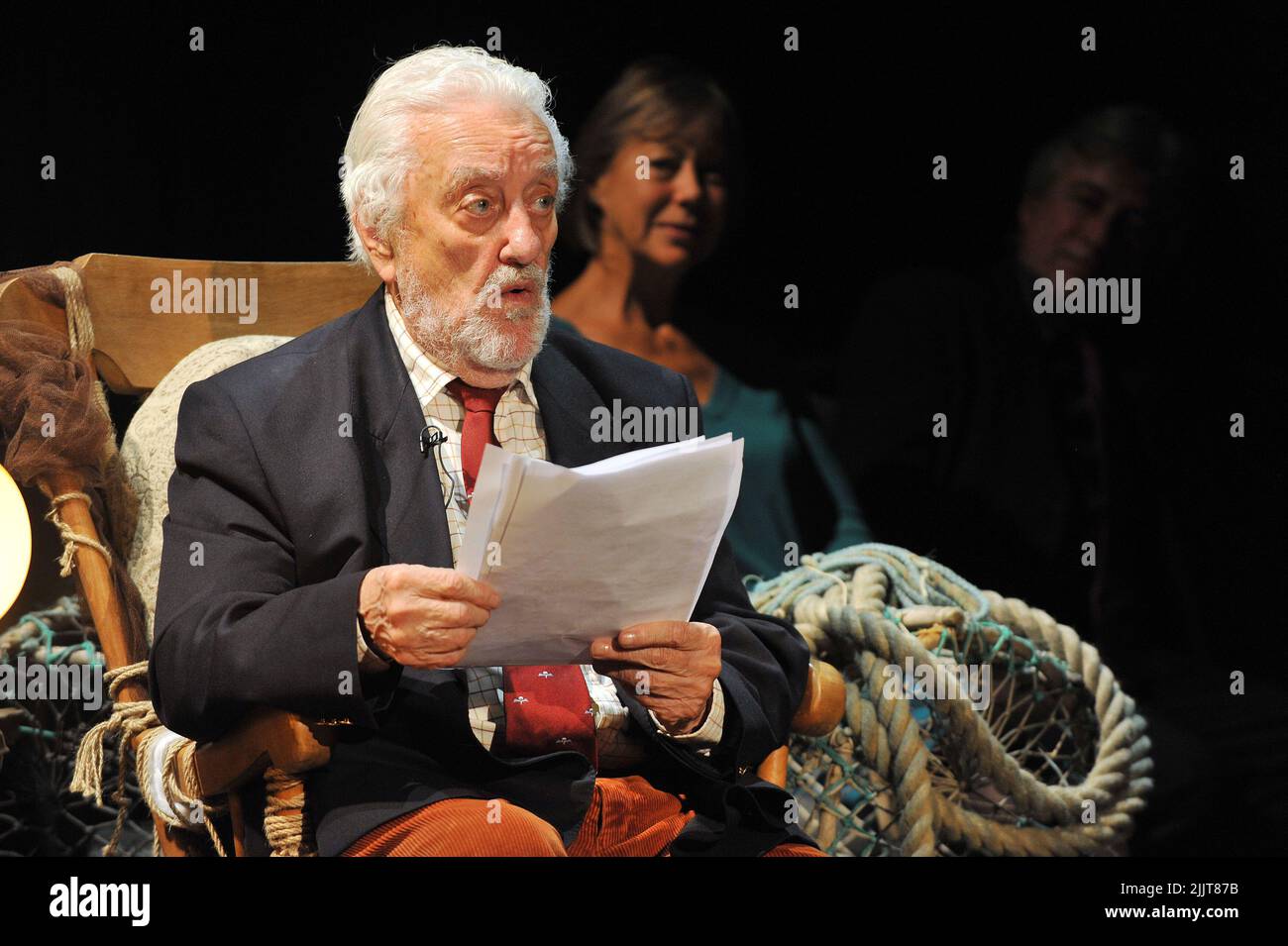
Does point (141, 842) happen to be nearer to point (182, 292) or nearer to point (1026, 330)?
point (182, 292)

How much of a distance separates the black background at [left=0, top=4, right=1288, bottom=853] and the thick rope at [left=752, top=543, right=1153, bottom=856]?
518 mm

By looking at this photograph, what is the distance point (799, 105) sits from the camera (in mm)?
3527

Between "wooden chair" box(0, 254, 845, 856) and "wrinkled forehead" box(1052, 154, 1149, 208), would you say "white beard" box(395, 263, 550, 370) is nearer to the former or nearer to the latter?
"wooden chair" box(0, 254, 845, 856)

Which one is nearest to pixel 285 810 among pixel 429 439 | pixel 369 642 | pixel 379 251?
pixel 369 642

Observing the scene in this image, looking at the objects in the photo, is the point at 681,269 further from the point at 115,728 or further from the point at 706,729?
the point at 115,728

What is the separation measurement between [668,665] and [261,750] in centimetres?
61

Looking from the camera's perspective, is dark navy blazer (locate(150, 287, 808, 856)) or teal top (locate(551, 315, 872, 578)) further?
teal top (locate(551, 315, 872, 578))

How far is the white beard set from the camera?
247 centimetres

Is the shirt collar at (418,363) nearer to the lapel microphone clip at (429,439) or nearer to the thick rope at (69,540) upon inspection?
the lapel microphone clip at (429,439)

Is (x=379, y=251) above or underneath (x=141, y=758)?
above

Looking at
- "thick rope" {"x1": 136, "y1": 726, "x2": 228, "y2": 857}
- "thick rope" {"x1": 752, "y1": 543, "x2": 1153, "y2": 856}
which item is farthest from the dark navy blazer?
"thick rope" {"x1": 752, "y1": 543, "x2": 1153, "y2": 856}

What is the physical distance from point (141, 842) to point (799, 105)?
7.30ft

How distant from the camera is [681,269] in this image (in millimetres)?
3543

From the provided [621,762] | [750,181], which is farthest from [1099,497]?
[621,762]
